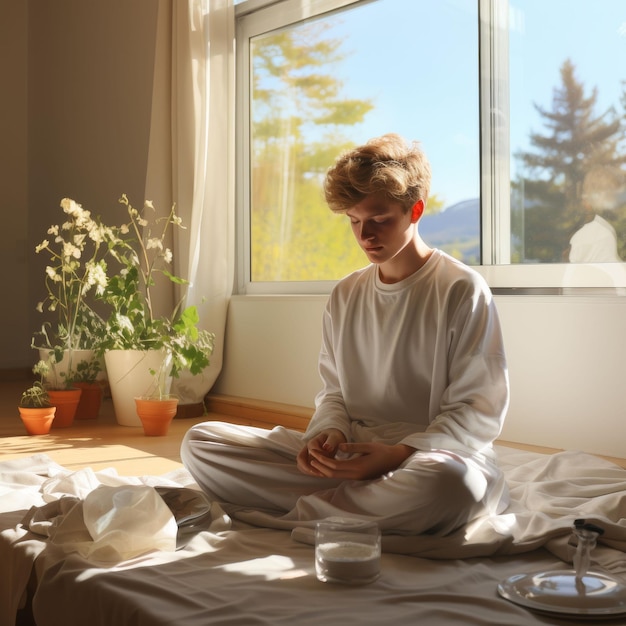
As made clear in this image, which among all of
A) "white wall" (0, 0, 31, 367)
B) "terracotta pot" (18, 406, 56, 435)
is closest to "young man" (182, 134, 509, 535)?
"terracotta pot" (18, 406, 56, 435)

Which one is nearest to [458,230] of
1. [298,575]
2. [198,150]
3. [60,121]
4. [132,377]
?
[198,150]

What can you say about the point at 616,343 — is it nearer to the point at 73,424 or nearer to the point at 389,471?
the point at 389,471

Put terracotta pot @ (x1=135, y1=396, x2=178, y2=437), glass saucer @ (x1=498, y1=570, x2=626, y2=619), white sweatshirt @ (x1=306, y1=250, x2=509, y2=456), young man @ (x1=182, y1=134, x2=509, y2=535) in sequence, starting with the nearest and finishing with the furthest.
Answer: glass saucer @ (x1=498, y1=570, x2=626, y2=619) < young man @ (x1=182, y1=134, x2=509, y2=535) < white sweatshirt @ (x1=306, y1=250, x2=509, y2=456) < terracotta pot @ (x1=135, y1=396, x2=178, y2=437)

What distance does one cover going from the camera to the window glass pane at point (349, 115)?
3.41 m

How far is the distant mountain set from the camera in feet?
11.0

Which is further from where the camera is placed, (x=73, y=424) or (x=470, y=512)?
(x=73, y=424)

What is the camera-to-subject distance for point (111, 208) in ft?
16.9

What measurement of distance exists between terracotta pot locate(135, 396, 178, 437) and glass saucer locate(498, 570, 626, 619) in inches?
87.8

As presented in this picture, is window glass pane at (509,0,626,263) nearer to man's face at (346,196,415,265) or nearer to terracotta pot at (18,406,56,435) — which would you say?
man's face at (346,196,415,265)

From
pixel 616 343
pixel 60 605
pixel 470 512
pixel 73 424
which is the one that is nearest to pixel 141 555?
pixel 60 605

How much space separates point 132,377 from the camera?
12.5 feet

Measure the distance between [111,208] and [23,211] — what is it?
1.08 meters

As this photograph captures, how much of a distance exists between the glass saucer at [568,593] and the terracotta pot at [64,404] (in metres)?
2.66

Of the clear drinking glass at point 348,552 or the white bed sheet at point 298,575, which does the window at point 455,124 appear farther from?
the clear drinking glass at point 348,552
